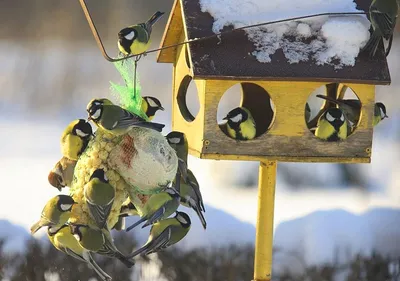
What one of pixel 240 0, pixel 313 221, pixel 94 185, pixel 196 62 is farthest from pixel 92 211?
pixel 313 221

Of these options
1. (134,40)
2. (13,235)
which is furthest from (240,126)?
(13,235)

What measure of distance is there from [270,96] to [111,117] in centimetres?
36

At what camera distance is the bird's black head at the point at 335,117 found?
4.43 feet

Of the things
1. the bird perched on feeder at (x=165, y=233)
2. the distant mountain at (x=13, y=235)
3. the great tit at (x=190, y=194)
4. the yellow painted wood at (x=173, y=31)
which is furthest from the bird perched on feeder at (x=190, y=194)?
the distant mountain at (x=13, y=235)

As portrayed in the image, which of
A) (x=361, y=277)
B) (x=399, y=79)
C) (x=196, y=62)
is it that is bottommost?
(x=361, y=277)

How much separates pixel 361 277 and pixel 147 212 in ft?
4.79

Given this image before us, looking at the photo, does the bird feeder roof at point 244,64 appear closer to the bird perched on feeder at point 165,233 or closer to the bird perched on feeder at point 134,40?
the bird perched on feeder at point 134,40

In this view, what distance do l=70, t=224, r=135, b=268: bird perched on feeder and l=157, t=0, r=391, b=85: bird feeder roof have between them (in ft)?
1.06

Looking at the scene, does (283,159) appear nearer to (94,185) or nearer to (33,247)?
(94,185)

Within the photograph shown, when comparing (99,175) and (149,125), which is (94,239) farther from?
(149,125)

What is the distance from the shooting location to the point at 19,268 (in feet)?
7.50

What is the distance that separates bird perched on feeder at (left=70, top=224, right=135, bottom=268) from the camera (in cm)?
104

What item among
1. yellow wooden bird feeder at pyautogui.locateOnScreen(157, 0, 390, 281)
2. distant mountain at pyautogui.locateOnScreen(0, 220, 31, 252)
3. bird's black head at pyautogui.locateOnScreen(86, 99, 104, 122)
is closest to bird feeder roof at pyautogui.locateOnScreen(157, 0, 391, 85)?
yellow wooden bird feeder at pyautogui.locateOnScreen(157, 0, 390, 281)

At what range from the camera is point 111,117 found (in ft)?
3.52
